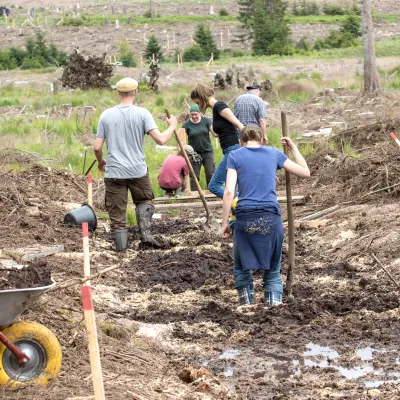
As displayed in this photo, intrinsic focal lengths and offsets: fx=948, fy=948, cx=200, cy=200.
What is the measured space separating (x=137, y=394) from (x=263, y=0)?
238 ft

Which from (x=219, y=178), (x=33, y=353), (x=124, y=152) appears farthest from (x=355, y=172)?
(x=33, y=353)

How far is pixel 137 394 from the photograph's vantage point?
564 cm

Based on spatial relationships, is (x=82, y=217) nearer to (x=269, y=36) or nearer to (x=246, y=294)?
(x=246, y=294)

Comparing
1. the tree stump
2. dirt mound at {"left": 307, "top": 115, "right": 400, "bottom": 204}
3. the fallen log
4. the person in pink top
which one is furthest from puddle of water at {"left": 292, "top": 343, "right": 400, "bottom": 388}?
the tree stump

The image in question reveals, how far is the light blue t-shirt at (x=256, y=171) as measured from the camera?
7.98 m

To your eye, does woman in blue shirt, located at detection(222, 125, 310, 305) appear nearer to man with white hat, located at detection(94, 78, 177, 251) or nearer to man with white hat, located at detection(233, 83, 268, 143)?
man with white hat, located at detection(94, 78, 177, 251)

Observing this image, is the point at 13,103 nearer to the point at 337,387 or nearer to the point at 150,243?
the point at 150,243

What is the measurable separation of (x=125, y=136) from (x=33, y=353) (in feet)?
17.4

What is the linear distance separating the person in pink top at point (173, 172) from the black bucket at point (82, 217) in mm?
2788

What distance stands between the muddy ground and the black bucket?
0.43 feet

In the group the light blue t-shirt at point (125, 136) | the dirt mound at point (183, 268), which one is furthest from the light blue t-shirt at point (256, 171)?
the light blue t-shirt at point (125, 136)

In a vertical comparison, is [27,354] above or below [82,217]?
above

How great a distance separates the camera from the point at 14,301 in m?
5.59

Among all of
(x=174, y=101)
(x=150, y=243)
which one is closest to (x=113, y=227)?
(x=150, y=243)
